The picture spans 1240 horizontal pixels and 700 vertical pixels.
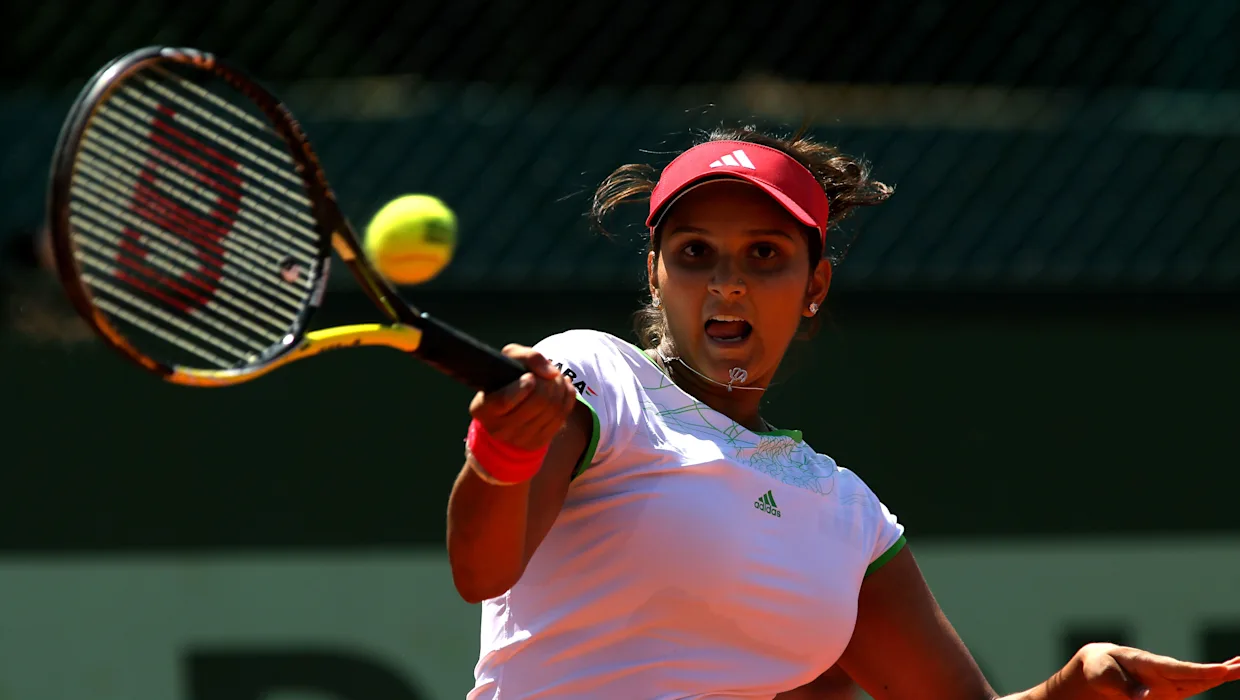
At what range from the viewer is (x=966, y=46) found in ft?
14.6

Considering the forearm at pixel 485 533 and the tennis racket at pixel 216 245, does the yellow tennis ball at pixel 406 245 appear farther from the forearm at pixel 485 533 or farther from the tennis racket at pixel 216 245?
the forearm at pixel 485 533

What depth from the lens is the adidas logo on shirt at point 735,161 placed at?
7.54 feet

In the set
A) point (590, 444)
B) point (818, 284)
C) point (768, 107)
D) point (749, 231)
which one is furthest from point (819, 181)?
point (768, 107)

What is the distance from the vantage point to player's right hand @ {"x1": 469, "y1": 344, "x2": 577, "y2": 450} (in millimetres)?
1787

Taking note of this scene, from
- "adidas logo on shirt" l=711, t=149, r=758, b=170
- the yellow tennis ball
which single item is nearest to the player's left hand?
"adidas logo on shirt" l=711, t=149, r=758, b=170

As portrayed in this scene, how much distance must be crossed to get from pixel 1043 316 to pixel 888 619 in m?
1.91

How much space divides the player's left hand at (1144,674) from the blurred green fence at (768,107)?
1985 millimetres

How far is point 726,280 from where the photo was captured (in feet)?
7.47

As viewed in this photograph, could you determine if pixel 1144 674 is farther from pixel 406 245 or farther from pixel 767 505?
pixel 406 245

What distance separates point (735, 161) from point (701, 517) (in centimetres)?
52

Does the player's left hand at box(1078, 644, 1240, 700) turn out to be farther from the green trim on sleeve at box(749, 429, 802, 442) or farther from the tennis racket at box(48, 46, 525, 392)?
the tennis racket at box(48, 46, 525, 392)

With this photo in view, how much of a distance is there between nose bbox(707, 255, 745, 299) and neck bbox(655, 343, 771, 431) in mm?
121

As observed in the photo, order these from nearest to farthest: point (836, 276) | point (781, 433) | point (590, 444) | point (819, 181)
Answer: point (590, 444) < point (781, 433) < point (819, 181) < point (836, 276)

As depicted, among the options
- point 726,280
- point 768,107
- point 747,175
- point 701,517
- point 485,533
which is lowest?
point 485,533
